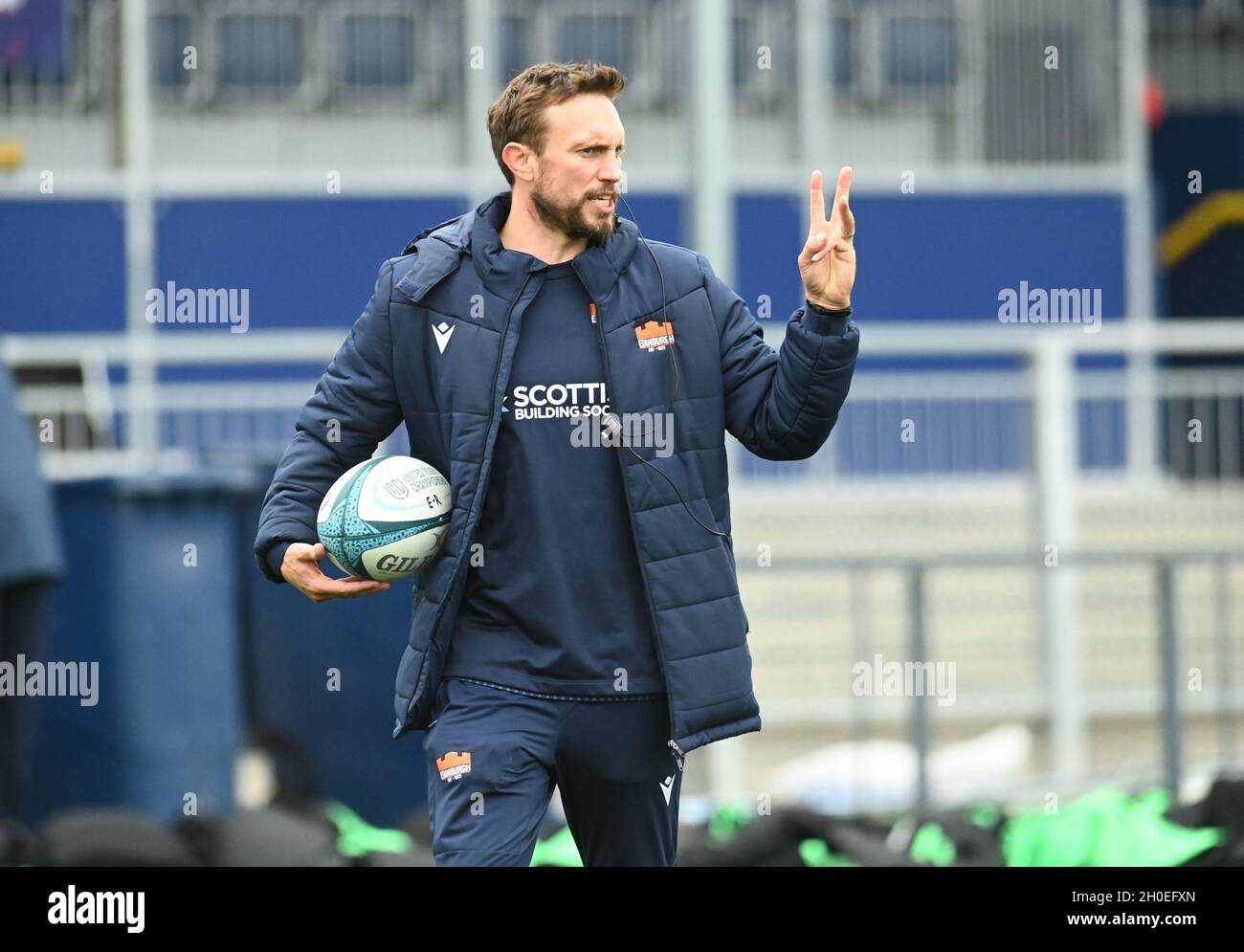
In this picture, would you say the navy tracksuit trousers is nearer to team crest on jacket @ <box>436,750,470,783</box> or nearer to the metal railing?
team crest on jacket @ <box>436,750,470,783</box>

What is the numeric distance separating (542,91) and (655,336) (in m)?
0.59

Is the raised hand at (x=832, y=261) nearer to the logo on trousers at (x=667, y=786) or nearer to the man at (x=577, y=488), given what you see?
the man at (x=577, y=488)

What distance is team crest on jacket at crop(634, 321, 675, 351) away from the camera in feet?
14.2

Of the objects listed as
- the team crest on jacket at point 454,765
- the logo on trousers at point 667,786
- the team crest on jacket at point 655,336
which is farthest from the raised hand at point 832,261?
the team crest on jacket at point 454,765

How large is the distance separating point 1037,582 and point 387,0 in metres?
10.1

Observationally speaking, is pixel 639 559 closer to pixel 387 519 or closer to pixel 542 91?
pixel 387 519

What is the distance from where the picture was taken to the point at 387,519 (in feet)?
14.2

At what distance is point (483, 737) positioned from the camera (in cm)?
422

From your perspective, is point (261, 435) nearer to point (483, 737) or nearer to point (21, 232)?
point (483, 737)

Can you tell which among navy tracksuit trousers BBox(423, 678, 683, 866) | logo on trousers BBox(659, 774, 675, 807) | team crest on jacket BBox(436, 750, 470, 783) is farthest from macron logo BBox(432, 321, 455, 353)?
logo on trousers BBox(659, 774, 675, 807)

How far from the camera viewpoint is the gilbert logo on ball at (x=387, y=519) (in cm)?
433

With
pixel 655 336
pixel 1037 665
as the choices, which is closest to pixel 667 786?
pixel 655 336
